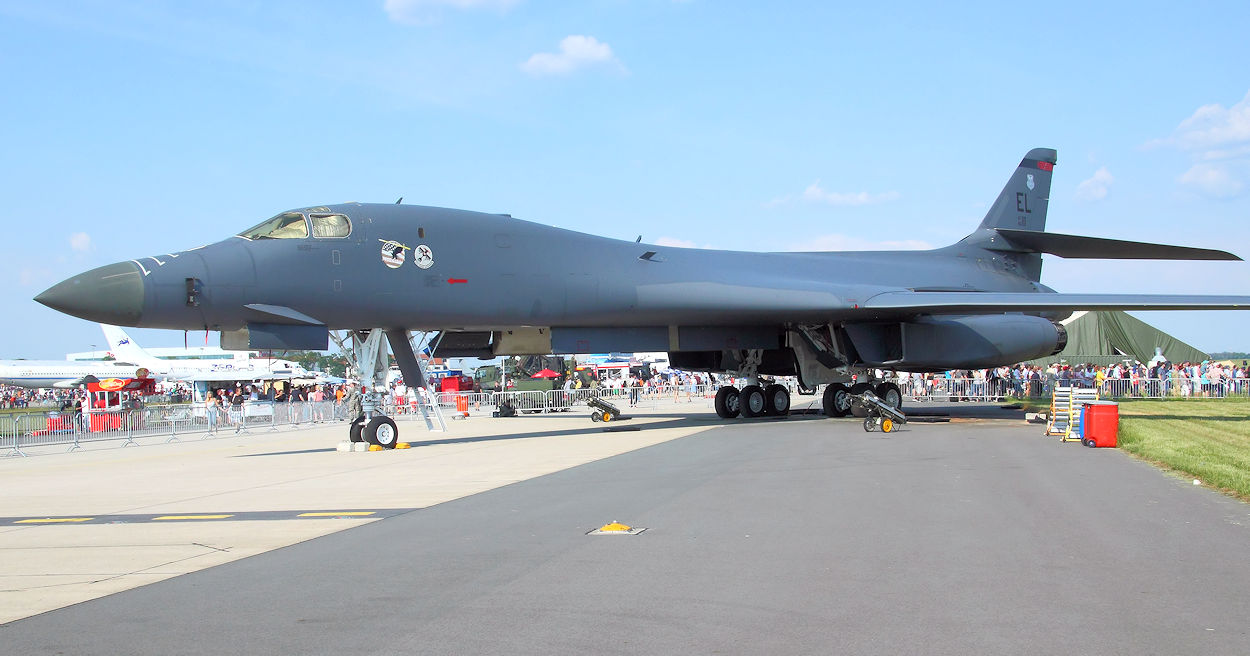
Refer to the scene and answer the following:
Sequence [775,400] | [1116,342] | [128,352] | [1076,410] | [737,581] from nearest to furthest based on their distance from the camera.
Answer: [737,581] → [1076,410] → [775,400] → [1116,342] → [128,352]

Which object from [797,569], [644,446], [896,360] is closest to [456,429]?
[644,446]

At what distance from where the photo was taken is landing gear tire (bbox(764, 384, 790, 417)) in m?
23.0

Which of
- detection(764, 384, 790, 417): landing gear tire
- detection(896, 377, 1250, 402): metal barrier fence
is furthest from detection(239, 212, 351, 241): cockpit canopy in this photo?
detection(896, 377, 1250, 402): metal barrier fence

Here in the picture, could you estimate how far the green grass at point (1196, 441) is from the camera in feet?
32.5

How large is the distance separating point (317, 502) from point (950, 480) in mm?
6431

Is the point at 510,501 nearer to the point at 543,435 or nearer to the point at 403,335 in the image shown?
the point at 403,335

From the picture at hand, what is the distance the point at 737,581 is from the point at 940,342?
1631 cm

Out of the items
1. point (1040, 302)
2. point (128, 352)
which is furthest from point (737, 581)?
point (128, 352)

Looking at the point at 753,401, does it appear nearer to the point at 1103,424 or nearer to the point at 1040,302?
the point at 1040,302

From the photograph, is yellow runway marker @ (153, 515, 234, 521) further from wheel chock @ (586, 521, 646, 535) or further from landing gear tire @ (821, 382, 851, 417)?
landing gear tire @ (821, 382, 851, 417)

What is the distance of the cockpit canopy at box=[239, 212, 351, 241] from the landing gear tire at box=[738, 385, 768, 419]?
10.8 metres

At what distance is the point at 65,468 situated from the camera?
15180 millimetres

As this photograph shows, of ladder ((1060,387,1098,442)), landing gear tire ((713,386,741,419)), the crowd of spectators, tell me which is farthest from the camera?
the crowd of spectators

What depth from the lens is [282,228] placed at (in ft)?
49.9
